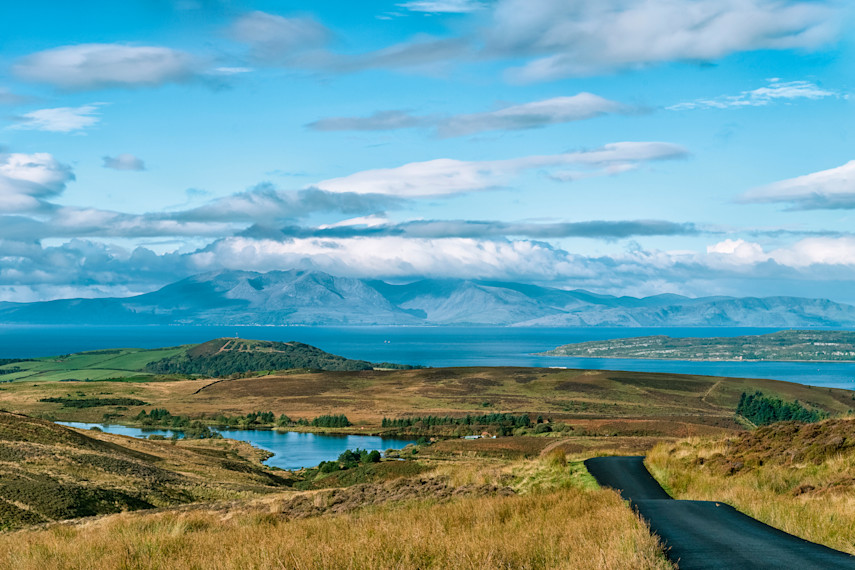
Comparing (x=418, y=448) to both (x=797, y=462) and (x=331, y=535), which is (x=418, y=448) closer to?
(x=797, y=462)

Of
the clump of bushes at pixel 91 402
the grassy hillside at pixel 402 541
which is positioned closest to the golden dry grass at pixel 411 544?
the grassy hillside at pixel 402 541

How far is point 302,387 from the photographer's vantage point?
15825 centimetres

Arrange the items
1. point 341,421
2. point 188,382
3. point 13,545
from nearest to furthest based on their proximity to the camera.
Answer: point 13,545
point 341,421
point 188,382

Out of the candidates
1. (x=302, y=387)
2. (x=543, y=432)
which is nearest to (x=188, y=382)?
(x=302, y=387)

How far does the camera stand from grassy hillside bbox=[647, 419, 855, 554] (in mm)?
15320

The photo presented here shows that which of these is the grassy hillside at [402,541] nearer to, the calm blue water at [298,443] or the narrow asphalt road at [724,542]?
the narrow asphalt road at [724,542]

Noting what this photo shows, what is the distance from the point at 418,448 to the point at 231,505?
5646 cm

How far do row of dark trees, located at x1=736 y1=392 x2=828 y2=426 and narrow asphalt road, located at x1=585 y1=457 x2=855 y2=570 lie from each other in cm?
10135

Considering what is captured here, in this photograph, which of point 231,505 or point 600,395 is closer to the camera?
→ point 231,505

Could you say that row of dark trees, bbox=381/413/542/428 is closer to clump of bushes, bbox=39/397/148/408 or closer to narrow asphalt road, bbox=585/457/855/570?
clump of bushes, bbox=39/397/148/408

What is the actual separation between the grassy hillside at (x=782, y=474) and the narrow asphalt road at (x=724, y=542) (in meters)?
0.78

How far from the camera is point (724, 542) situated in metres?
13.1

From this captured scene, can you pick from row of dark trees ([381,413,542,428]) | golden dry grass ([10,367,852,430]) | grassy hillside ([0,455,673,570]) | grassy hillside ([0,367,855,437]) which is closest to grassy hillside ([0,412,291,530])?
grassy hillside ([0,455,673,570])

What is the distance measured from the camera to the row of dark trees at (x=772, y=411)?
11106cm
